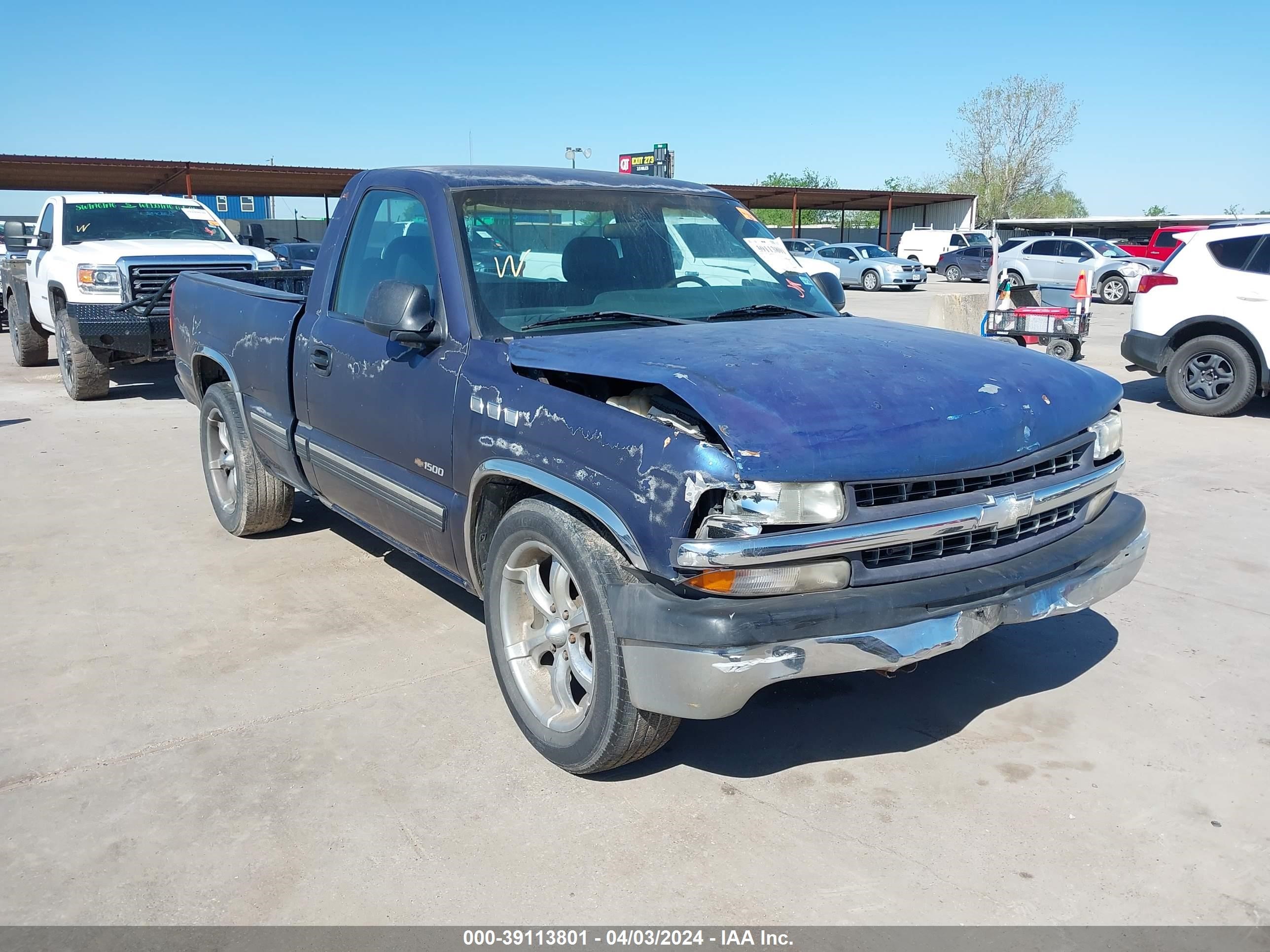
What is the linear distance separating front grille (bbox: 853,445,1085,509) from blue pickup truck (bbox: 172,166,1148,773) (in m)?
0.01

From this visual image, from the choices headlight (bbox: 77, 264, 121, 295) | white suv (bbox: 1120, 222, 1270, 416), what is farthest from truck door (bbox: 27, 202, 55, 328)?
white suv (bbox: 1120, 222, 1270, 416)

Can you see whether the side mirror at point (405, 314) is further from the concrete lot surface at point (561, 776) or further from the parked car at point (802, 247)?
the parked car at point (802, 247)

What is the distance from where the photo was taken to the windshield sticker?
A: 174 inches

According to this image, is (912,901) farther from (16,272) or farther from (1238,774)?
(16,272)

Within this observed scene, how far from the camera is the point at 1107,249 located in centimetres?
2725

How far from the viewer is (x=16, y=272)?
40.8 ft

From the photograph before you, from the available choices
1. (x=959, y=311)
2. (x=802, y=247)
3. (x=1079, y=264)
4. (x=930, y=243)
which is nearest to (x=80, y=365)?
(x=959, y=311)

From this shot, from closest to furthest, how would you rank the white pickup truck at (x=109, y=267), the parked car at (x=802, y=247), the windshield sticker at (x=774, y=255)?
the windshield sticker at (x=774, y=255) → the white pickup truck at (x=109, y=267) → the parked car at (x=802, y=247)

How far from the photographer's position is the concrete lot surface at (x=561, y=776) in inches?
108

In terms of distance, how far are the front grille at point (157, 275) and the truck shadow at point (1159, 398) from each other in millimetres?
8966

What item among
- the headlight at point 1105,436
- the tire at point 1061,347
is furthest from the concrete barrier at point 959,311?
the headlight at point 1105,436

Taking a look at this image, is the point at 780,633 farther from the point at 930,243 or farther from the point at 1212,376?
the point at 930,243

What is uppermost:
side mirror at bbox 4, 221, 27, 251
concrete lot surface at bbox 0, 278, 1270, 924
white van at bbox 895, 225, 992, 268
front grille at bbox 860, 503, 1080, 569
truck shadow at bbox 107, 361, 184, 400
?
white van at bbox 895, 225, 992, 268

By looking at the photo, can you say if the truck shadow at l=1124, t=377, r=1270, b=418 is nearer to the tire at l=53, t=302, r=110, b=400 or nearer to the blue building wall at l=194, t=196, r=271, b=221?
the tire at l=53, t=302, r=110, b=400
